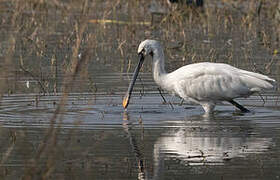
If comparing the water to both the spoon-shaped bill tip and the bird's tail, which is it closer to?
the spoon-shaped bill tip

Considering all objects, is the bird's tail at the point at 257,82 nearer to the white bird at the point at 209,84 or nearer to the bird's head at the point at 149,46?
the white bird at the point at 209,84

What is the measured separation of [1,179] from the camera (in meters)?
5.94

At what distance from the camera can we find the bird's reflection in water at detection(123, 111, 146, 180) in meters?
6.39

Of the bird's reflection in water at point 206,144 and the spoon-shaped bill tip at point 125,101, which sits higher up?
the spoon-shaped bill tip at point 125,101

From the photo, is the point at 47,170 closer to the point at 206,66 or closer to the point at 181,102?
the point at 206,66

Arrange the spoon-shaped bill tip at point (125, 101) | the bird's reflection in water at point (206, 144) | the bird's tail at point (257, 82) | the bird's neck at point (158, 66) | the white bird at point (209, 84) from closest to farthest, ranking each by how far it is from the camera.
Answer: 1. the bird's reflection in water at point (206, 144)
2. the bird's tail at point (257, 82)
3. the white bird at point (209, 84)
4. the spoon-shaped bill tip at point (125, 101)
5. the bird's neck at point (158, 66)

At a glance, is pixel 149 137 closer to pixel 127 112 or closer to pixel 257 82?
pixel 127 112

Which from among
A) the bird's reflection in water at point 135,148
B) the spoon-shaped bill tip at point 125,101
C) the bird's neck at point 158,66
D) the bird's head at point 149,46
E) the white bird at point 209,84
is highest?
the bird's head at point 149,46

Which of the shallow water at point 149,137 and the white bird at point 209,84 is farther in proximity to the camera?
the white bird at point 209,84

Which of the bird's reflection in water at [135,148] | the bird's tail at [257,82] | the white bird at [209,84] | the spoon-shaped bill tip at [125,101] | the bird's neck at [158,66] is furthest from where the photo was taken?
the bird's neck at [158,66]

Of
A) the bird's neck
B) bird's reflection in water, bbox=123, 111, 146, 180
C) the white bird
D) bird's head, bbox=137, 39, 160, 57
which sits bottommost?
bird's reflection in water, bbox=123, 111, 146, 180

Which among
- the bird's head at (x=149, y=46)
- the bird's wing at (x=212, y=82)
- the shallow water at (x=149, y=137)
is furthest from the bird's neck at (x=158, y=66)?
the shallow water at (x=149, y=137)

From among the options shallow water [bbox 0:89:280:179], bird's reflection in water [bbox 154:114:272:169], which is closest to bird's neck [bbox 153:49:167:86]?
shallow water [bbox 0:89:280:179]

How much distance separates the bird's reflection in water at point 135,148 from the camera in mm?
6395
